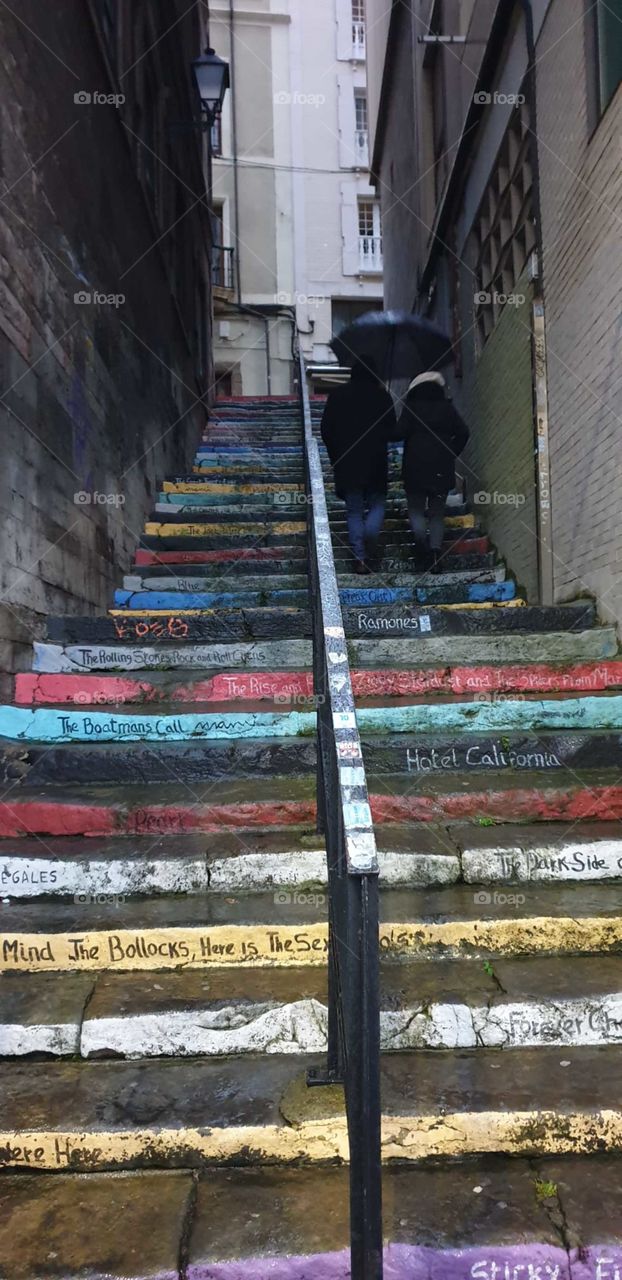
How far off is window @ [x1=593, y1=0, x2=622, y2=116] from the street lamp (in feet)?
17.2

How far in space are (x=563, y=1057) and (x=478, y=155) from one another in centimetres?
755

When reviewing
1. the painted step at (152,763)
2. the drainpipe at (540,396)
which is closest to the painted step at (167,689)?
the painted step at (152,763)

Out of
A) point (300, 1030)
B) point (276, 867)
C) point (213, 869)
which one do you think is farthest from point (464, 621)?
point (300, 1030)

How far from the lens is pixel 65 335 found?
189 inches

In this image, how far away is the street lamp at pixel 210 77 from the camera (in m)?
8.43

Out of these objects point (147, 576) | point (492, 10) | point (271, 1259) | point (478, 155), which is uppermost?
point (492, 10)

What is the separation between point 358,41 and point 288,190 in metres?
4.31

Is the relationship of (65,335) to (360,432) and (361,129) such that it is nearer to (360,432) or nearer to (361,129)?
(360,432)

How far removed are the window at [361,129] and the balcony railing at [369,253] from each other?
5.98 feet

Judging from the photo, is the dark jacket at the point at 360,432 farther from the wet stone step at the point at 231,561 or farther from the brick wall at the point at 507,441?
the brick wall at the point at 507,441

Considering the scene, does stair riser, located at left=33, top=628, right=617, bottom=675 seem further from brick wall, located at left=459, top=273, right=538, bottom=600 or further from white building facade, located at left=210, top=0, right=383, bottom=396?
white building facade, located at left=210, top=0, right=383, bottom=396

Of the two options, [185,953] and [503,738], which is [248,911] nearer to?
[185,953]

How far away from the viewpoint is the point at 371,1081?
1.52 meters

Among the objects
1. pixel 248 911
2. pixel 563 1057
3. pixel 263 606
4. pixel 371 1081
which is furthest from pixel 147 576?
pixel 371 1081
